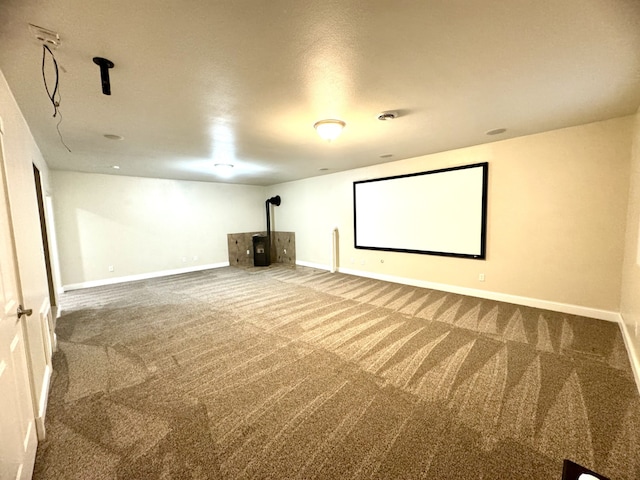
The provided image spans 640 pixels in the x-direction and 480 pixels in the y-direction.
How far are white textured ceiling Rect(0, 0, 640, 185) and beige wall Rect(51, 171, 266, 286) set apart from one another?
2746 millimetres

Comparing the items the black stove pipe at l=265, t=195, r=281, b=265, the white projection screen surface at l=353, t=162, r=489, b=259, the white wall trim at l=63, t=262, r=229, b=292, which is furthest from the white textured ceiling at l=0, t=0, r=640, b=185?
the black stove pipe at l=265, t=195, r=281, b=265

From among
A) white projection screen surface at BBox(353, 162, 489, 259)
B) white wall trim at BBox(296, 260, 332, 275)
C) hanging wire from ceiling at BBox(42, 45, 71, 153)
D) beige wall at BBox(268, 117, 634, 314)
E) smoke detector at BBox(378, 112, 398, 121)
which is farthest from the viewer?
white wall trim at BBox(296, 260, 332, 275)

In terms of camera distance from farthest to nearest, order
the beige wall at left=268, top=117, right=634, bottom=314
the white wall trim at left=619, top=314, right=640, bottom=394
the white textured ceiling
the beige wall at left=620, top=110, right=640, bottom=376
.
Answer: the beige wall at left=268, top=117, right=634, bottom=314
the beige wall at left=620, top=110, right=640, bottom=376
the white wall trim at left=619, top=314, right=640, bottom=394
the white textured ceiling

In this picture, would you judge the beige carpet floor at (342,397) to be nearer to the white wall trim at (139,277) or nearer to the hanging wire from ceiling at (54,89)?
the white wall trim at (139,277)

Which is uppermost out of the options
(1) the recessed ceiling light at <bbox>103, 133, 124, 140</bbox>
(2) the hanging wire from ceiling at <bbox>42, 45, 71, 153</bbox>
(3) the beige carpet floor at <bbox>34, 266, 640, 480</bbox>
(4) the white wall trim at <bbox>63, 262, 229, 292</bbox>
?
(1) the recessed ceiling light at <bbox>103, 133, 124, 140</bbox>

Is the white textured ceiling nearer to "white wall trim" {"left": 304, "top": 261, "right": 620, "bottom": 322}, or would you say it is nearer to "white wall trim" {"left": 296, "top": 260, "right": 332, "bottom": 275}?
"white wall trim" {"left": 304, "top": 261, "right": 620, "bottom": 322}

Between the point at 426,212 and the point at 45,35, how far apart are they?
5.05 m

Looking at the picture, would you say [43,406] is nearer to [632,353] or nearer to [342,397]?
[342,397]

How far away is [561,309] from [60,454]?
547 centimetres

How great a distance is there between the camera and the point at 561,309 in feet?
11.7

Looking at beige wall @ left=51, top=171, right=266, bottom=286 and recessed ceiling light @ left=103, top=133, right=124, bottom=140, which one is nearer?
recessed ceiling light @ left=103, top=133, right=124, bottom=140

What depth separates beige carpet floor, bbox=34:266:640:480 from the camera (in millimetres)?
1482

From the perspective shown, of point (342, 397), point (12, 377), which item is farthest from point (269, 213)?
point (12, 377)

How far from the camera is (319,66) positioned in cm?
184
